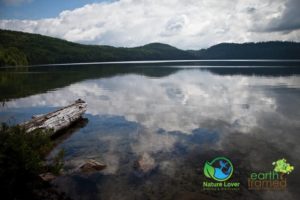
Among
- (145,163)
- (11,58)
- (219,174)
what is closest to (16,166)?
(145,163)

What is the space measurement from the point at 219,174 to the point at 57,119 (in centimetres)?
1240

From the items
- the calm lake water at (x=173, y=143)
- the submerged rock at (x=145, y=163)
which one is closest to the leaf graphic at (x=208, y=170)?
the calm lake water at (x=173, y=143)

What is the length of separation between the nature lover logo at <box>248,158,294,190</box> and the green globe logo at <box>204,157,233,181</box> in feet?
3.51

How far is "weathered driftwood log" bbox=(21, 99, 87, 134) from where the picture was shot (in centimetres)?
1563

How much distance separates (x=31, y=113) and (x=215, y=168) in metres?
19.8

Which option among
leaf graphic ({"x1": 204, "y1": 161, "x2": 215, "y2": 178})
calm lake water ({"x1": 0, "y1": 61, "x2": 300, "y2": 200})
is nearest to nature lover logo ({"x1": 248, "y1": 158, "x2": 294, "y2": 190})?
calm lake water ({"x1": 0, "y1": 61, "x2": 300, "y2": 200})

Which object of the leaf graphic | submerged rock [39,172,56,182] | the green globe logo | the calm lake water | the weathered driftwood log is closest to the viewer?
the calm lake water

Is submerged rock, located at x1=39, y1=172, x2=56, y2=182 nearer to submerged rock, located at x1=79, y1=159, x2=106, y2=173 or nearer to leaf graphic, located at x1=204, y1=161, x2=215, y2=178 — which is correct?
submerged rock, located at x1=79, y1=159, x2=106, y2=173

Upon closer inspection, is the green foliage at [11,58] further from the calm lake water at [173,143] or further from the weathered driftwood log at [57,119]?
the weathered driftwood log at [57,119]

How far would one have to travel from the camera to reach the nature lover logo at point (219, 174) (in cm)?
1030

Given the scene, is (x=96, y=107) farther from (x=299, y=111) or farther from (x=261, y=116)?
(x=299, y=111)

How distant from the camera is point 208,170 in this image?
11.8m

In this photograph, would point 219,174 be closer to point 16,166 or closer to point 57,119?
point 16,166

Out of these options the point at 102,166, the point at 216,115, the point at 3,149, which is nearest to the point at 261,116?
the point at 216,115
